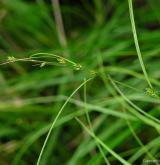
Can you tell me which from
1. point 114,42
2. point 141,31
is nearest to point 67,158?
point 114,42

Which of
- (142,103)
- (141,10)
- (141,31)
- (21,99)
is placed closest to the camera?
(142,103)

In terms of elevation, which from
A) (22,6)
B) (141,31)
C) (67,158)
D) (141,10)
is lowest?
(67,158)

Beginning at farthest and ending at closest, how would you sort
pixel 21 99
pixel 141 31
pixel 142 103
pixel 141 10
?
pixel 141 10 < pixel 141 31 < pixel 21 99 < pixel 142 103

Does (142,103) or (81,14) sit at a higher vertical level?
(81,14)

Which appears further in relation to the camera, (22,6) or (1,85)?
(22,6)

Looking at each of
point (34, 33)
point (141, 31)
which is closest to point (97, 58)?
point (141, 31)

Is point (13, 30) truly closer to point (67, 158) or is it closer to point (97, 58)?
point (97, 58)
